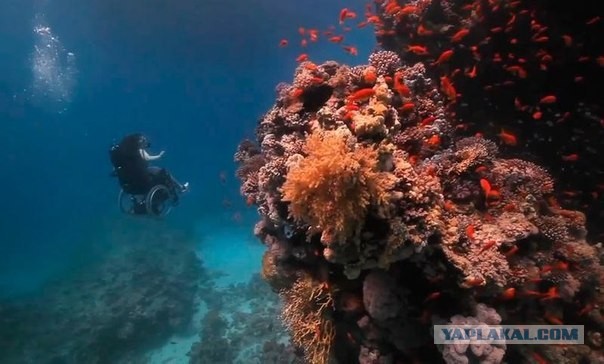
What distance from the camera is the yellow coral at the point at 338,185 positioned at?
11.3 ft

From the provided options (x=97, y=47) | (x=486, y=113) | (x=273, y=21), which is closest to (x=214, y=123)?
(x=97, y=47)

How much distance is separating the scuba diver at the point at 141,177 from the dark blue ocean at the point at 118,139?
64cm

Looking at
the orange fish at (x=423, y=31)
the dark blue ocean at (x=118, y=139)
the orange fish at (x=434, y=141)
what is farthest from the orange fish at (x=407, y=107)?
the dark blue ocean at (x=118, y=139)

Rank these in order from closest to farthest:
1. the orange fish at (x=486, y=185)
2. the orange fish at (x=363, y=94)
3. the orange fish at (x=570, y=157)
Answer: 1. the orange fish at (x=363, y=94)
2. the orange fish at (x=486, y=185)
3. the orange fish at (x=570, y=157)

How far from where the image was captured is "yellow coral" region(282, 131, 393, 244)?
11.3 ft

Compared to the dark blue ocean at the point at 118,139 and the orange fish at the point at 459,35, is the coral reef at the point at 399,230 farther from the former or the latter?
the dark blue ocean at the point at 118,139

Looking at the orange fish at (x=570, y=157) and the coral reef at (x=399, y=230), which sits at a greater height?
the orange fish at (x=570, y=157)

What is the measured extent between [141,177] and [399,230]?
1134 centimetres

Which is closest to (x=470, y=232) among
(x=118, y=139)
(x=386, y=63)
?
(x=386, y=63)

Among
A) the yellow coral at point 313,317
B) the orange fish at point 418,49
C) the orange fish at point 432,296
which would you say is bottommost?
the yellow coral at point 313,317

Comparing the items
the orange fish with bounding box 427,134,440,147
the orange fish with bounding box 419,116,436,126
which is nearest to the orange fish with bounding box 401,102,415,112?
the orange fish with bounding box 419,116,436,126

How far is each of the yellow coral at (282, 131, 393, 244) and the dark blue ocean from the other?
11088mm

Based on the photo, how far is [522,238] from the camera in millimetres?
4703

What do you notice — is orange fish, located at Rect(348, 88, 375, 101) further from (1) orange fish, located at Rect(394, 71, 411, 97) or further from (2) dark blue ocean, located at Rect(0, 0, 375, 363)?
(2) dark blue ocean, located at Rect(0, 0, 375, 363)
